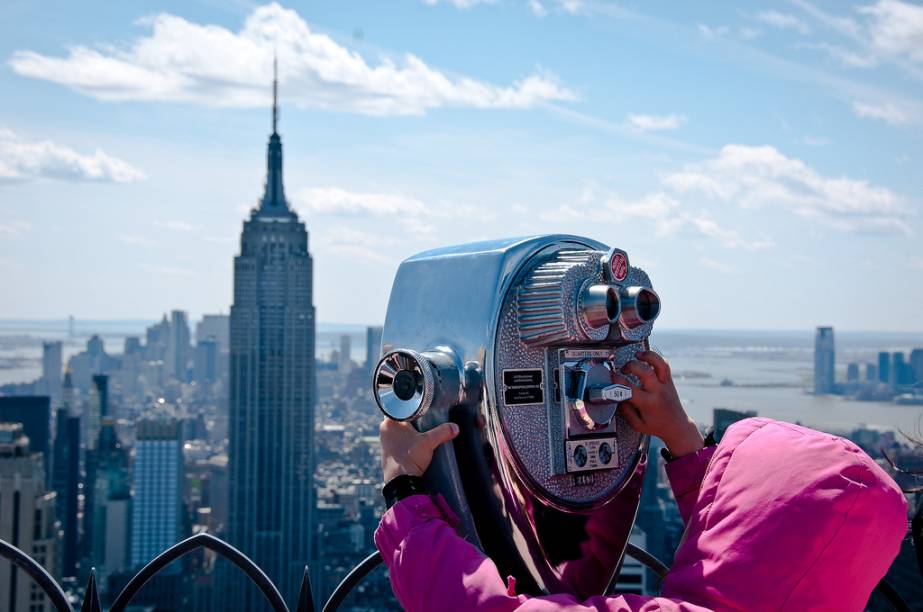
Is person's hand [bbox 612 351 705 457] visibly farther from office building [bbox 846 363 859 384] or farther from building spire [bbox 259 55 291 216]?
building spire [bbox 259 55 291 216]

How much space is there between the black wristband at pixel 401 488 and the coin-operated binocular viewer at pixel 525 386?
4cm

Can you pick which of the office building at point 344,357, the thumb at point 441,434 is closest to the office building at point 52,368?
the office building at point 344,357

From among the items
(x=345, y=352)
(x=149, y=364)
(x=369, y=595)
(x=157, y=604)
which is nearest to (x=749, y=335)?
(x=369, y=595)

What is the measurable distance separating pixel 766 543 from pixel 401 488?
0.82 metres

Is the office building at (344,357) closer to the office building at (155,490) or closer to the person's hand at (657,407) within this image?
the office building at (155,490)

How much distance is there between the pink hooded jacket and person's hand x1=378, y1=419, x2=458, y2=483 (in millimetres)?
410

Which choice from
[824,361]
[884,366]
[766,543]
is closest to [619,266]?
[766,543]

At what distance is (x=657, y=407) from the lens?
234 centimetres

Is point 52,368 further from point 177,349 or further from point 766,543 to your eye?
point 766,543

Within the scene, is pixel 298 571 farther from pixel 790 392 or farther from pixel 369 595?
pixel 790 392

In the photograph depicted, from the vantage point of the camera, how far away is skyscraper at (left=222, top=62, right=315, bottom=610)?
2982 inches

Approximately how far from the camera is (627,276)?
2.33 m

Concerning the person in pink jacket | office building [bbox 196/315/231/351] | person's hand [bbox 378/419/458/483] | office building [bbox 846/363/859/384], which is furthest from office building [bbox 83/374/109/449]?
the person in pink jacket

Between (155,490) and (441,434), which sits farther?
(155,490)
